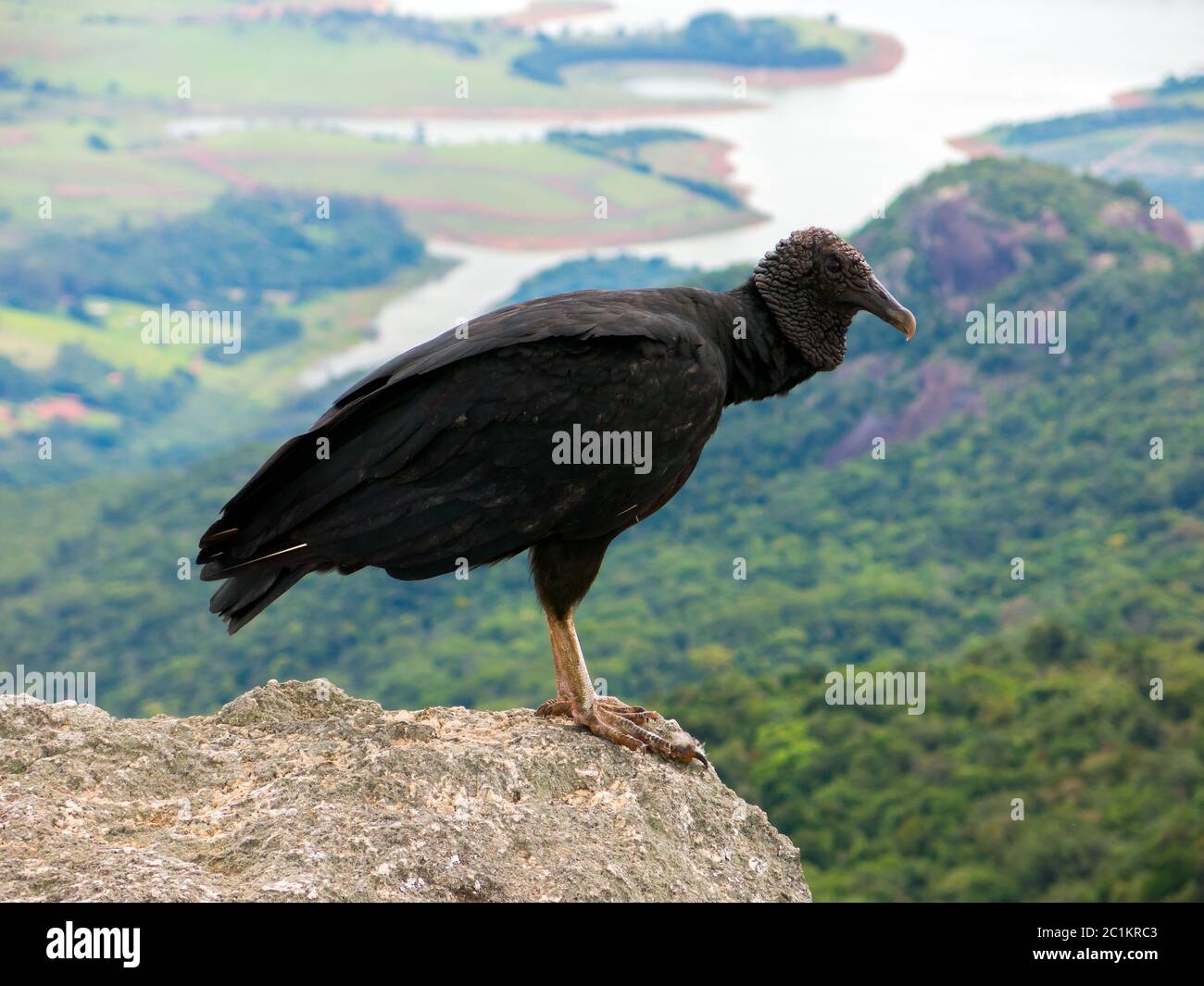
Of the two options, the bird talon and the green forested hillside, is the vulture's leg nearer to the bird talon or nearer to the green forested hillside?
the bird talon

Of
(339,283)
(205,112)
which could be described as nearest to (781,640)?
(339,283)

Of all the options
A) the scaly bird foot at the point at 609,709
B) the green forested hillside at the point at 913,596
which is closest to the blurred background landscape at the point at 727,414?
the green forested hillside at the point at 913,596

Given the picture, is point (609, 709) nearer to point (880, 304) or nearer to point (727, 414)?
point (880, 304)

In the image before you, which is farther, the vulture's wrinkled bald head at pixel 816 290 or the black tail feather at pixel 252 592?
the vulture's wrinkled bald head at pixel 816 290

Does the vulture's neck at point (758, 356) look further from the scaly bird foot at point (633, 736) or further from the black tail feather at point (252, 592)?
the black tail feather at point (252, 592)

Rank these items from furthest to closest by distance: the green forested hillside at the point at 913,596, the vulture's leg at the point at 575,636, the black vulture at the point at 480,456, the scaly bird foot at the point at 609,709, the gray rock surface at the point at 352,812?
the green forested hillside at the point at 913,596 < the scaly bird foot at the point at 609,709 < the vulture's leg at the point at 575,636 < the black vulture at the point at 480,456 < the gray rock surface at the point at 352,812

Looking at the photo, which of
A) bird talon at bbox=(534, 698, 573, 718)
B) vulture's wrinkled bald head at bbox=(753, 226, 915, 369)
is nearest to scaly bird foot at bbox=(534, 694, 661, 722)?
bird talon at bbox=(534, 698, 573, 718)

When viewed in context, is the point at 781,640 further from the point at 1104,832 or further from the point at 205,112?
the point at 205,112
